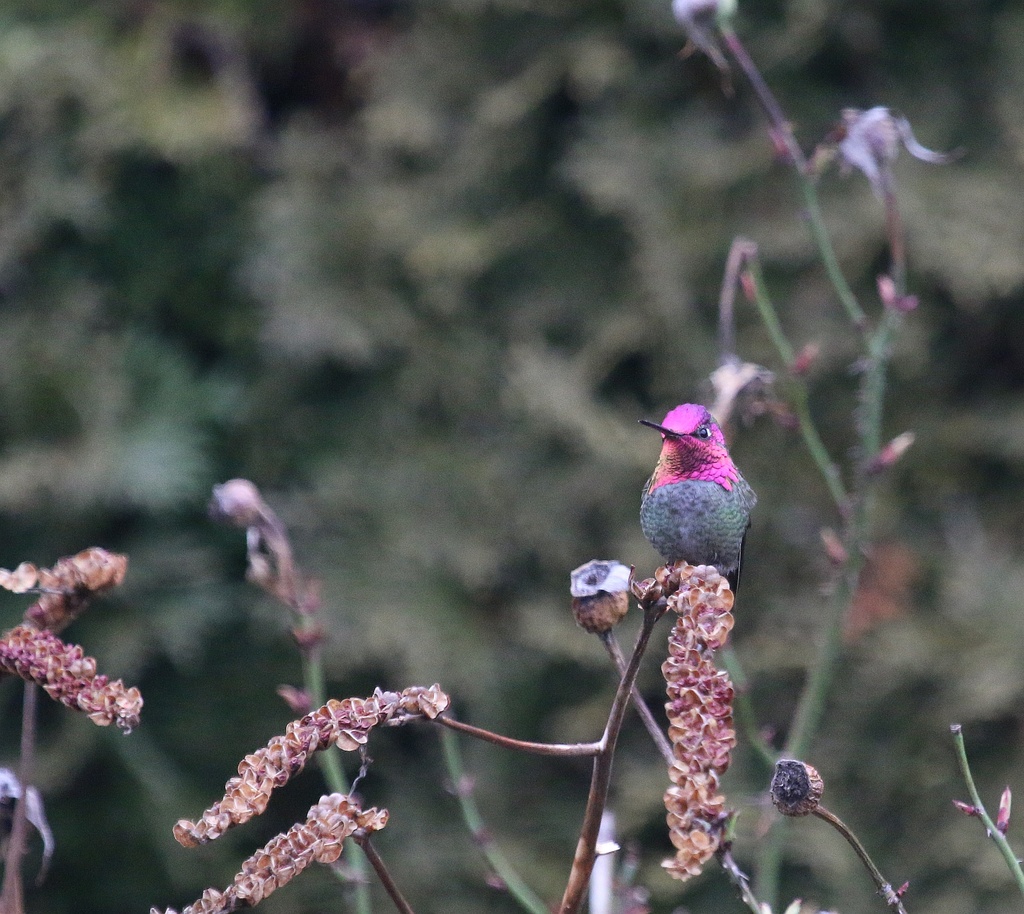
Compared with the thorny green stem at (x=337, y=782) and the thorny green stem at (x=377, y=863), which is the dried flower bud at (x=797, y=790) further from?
the thorny green stem at (x=337, y=782)

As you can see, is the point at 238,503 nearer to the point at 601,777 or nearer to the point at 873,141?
the point at 601,777

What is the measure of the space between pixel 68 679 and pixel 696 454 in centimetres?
59

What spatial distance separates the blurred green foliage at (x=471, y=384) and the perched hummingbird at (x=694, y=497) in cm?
174

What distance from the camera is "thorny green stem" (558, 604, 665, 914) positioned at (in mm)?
781

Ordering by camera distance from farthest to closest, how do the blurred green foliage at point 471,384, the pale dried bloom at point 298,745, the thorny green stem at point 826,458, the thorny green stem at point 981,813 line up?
1. the blurred green foliage at point 471,384
2. the thorny green stem at point 826,458
3. the thorny green stem at point 981,813
4. the pale dried bloom at point 298,745

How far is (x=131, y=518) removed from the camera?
3541 millimetres

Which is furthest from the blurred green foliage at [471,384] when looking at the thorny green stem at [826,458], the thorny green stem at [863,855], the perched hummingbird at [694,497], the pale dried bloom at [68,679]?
the pale dried bloom at [68,679]

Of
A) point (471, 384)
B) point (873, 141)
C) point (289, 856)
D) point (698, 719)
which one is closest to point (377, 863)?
point (289, 856)

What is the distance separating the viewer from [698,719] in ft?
2.54

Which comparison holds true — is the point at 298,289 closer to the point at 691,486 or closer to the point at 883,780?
the point at 883,780

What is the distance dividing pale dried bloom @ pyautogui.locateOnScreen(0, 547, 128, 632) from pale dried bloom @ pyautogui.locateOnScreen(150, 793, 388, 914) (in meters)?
0.26

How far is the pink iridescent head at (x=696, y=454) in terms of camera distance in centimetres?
111

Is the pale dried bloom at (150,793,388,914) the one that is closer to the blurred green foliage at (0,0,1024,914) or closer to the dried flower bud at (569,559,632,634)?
the dried flower bud at (569,559,632,634)

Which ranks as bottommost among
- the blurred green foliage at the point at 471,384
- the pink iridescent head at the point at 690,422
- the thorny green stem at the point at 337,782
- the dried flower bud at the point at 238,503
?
the blurred green foliage at the point at 471,384
